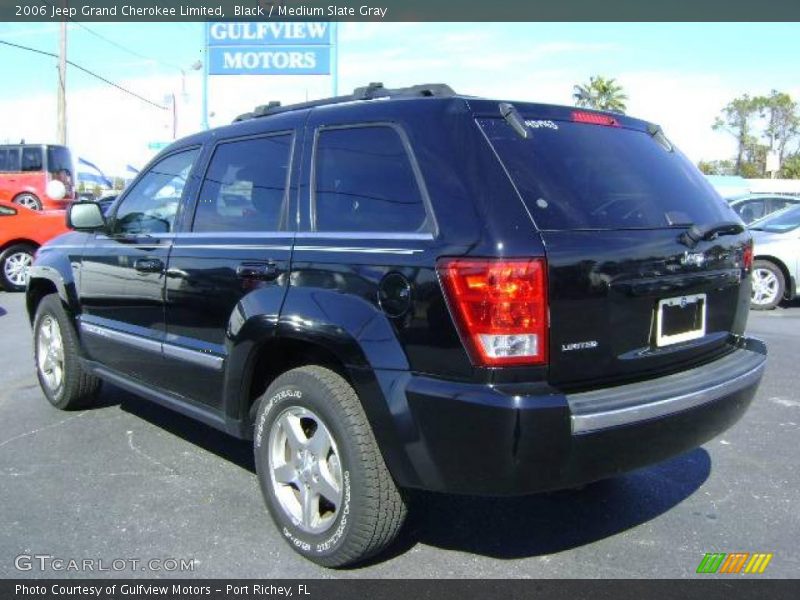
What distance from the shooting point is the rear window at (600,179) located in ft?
9.30

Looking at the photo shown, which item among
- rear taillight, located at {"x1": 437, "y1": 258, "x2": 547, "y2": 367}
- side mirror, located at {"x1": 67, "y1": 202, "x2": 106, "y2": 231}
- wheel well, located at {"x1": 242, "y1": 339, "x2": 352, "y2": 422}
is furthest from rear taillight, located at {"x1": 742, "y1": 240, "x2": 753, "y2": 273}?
side mirror, located at {"x1": 67, "y1": 202, "x2": 106, "y2": 231}

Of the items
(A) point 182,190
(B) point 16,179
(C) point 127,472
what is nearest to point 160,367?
(C) point 127,472

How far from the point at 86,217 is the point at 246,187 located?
1.52 m

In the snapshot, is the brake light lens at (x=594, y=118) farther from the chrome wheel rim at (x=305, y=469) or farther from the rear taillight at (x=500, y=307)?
the chrome wheel rim at (x=305, y=469)

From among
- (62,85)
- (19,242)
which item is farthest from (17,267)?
(62,85)

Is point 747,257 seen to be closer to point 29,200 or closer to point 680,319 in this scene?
point 680,319

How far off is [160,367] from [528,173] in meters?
2.32

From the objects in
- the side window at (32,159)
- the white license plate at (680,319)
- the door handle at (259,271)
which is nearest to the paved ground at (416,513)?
the white license plate at (680,319)

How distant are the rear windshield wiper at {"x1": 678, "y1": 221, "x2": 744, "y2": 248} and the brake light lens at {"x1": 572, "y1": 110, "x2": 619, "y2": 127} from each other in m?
0.61

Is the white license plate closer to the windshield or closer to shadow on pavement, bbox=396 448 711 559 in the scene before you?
shadow on pavement, bbox=396 448 711 559

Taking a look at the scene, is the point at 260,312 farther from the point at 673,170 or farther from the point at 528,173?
the point at 673,170

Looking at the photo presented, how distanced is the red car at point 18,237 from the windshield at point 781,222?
10.2 metres

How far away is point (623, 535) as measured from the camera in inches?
134

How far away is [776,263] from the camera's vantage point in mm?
10188
